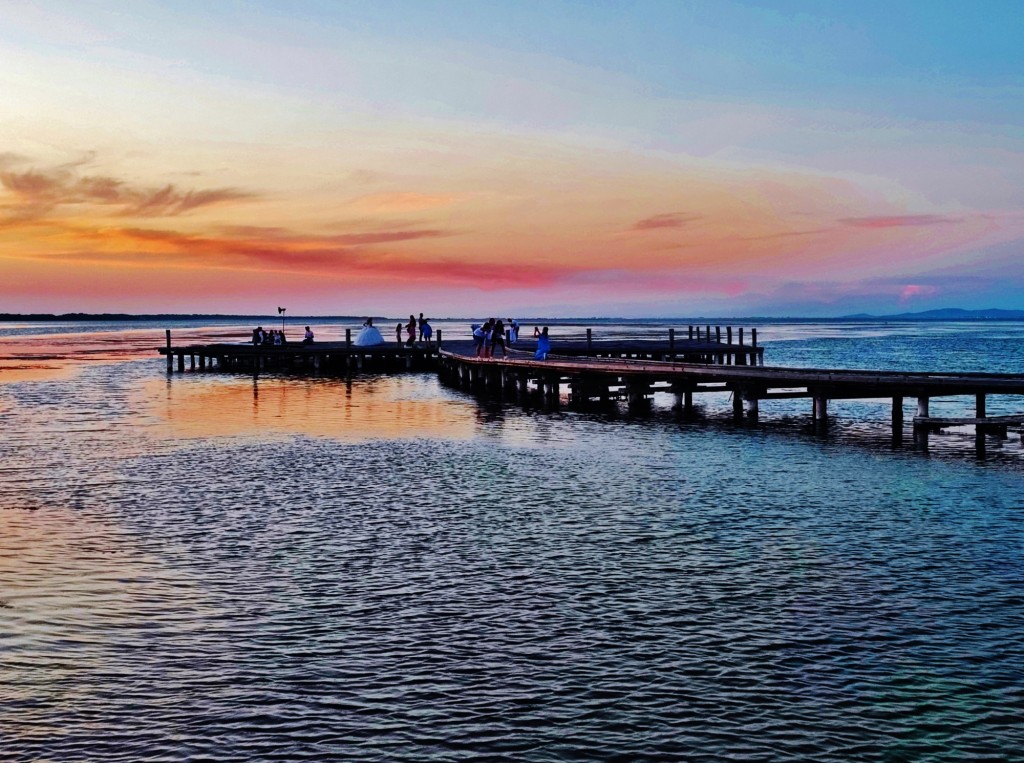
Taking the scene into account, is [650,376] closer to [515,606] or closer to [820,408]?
[820,408]

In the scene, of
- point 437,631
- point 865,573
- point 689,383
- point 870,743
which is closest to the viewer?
point 870,743

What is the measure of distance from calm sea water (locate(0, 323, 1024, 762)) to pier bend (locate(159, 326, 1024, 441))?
6.46 feet

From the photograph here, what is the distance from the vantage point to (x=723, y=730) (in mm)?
9562

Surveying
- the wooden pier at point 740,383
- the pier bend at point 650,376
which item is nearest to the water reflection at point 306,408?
the wooden pier at point 740,383

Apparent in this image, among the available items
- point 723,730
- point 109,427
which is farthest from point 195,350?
point 723,730

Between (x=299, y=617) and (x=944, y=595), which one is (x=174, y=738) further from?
(x=944, y=595)

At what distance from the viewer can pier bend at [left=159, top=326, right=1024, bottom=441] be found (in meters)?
30.6

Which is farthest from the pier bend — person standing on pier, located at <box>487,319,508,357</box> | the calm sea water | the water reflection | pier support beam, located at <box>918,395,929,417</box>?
the water reflection

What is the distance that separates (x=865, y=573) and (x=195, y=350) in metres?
63.7

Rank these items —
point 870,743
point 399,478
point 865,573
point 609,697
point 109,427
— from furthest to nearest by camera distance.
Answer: point 109,427
point 399,478
point 865,573
point 609,697
point 870,743

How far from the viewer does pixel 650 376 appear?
42.0m

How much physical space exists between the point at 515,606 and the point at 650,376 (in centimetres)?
2908

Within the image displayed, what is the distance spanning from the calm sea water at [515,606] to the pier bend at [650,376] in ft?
6.46

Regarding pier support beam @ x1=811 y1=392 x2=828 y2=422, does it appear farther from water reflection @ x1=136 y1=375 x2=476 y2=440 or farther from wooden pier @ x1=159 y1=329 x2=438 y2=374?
wooden pier @ x1=159 y1=329 x2=438 y2=374
